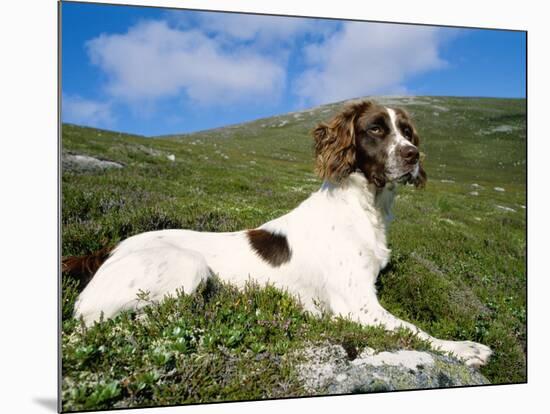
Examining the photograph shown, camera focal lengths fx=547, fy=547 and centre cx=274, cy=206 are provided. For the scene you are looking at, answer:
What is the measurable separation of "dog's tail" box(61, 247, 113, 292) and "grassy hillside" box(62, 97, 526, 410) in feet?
0.48

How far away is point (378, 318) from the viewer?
16.4ft

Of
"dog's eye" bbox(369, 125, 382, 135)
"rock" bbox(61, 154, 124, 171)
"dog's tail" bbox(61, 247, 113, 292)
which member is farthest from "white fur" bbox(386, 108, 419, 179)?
"rock" bbox(61, 154, 124, 171)

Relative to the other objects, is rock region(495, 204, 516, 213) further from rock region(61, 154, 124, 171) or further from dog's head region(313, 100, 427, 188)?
rock region(61, 154, 124, 171)

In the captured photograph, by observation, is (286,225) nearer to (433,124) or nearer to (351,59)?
(351,59)

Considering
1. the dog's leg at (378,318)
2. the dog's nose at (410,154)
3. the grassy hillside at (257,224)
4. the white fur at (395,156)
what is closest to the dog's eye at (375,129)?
the white fur at (395,156)

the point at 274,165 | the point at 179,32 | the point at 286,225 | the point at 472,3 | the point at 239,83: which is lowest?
the point at 286,225

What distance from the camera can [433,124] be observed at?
7316 mm

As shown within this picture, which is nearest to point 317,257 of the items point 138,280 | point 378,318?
point 378,318

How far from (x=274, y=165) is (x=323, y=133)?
411cm

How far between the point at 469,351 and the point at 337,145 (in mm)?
2374

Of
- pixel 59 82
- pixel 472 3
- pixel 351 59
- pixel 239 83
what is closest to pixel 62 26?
pixel 59 82

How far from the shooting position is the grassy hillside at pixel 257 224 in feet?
14.4

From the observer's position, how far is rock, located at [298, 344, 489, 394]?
15.6ft

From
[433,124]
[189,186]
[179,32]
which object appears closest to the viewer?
[179,32]
